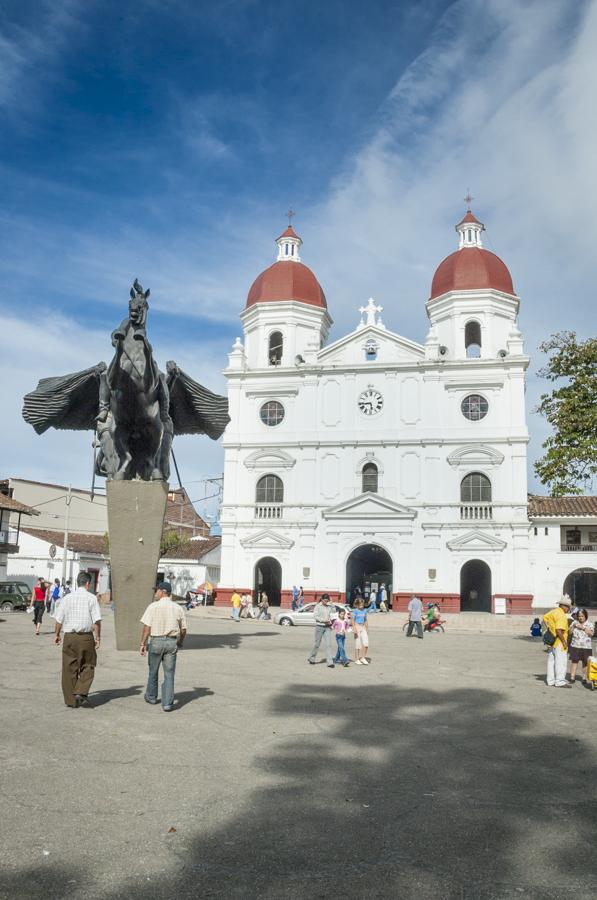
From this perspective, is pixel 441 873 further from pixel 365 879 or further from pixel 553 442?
pixel 553 442

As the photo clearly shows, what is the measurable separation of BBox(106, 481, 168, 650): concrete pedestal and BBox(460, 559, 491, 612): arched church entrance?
1001 inches

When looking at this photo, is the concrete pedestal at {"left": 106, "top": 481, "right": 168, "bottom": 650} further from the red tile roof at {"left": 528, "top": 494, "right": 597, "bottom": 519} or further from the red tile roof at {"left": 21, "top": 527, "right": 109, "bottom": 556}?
the red tile roof at {"left": 21, "top": 527, "right": 109, "bottom": 556}

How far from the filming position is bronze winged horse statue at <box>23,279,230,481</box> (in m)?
11.6

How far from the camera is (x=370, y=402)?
122ft

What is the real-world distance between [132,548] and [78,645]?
15.5 feet

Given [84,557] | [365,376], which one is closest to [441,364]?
[365,376]

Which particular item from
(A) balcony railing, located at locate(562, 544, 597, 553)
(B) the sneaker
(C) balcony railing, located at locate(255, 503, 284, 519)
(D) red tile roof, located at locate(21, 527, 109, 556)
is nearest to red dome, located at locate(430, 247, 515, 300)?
(A) balcony railing, located at locate(562, 544, 597, 553)

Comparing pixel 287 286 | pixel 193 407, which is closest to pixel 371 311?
pixel 287 286

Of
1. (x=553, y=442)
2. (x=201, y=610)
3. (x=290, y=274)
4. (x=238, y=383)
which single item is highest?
(x=290, y=274)

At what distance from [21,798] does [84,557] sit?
39629mm

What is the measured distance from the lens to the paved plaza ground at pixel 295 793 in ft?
11.7

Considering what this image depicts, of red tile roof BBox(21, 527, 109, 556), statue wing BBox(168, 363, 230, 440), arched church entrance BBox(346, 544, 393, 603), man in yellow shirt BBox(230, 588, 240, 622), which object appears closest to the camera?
statue wing BBox(168, 363, 230, 440)

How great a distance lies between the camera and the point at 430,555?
113ft

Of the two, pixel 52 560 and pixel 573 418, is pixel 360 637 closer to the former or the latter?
pixel 573 418
